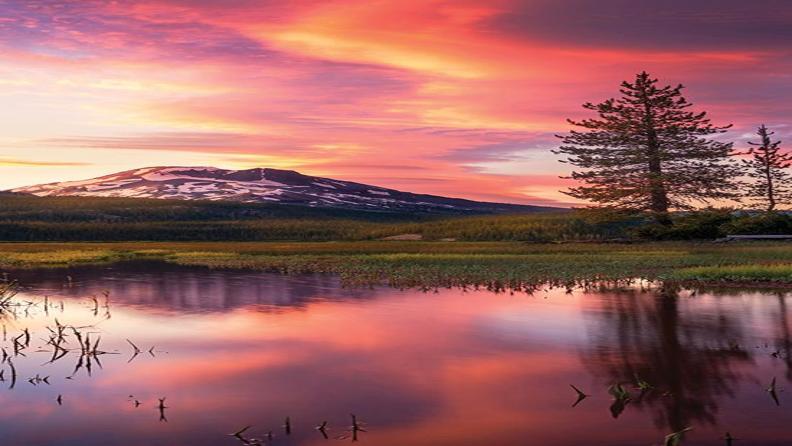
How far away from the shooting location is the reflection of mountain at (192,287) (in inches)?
1283

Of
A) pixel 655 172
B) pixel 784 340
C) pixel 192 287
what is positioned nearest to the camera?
pixel 784 340

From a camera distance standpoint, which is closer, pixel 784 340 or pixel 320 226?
pixel 784 340

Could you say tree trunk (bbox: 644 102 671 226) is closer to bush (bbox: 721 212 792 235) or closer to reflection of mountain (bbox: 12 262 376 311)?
bush (bbox: 721 212 792 235)

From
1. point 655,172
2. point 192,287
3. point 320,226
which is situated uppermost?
point 655,172

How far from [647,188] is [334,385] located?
197 feet

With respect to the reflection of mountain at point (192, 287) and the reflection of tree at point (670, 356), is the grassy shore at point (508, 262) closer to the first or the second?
the reflection of mountain at point (192, 287)

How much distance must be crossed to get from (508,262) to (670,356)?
101 ft

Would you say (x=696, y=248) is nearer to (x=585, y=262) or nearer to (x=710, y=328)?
(x=585, y=262)

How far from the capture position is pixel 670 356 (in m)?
19.1

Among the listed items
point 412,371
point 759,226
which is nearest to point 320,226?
point 759,226

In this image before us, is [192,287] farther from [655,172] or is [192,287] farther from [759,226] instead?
[759,226]

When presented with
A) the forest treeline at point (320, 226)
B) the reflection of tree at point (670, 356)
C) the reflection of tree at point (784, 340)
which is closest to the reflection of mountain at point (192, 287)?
the reflection of tree at point (670, 356)

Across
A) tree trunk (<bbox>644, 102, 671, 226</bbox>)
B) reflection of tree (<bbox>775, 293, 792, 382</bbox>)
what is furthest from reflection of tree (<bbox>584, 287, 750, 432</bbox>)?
tree trunk (<bbox>644, 102, 671, 226</bbox>)

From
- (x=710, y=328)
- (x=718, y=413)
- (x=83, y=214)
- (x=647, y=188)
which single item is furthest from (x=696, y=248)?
(x=83, y=214)
